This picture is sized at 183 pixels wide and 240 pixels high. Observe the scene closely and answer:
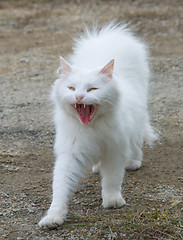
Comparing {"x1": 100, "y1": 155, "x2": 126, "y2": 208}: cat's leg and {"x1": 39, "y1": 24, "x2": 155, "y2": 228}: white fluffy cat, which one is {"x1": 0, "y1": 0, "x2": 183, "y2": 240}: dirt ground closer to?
{"x1": 100, "y1": 155, "x2": 126, "y2": 208}: cat's leg

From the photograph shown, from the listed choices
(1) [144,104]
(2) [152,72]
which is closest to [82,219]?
(1) [144,104]

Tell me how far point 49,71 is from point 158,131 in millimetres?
3110

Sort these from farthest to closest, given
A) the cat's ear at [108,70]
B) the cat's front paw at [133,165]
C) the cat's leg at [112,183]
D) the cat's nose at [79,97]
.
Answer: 1. the cat's front paw at [133,165]
2. the cat's leg at [112,183]
3. the cat's ear at [108,70]
4. the cat's nose at [79,97]

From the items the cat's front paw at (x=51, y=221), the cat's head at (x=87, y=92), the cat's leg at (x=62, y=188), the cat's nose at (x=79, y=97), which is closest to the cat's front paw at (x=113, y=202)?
the cat's leg at (x=62, y=188)

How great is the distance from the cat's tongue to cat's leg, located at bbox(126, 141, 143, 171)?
4.32 ft

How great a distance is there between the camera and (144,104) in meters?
4.80

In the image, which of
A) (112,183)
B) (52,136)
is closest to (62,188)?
(112,183)

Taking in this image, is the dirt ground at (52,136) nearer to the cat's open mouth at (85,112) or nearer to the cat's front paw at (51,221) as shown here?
the cat's front paw at (51,221)

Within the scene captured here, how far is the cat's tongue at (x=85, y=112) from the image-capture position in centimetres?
365

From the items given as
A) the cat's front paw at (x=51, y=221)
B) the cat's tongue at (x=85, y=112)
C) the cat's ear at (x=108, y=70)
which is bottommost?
the cat's front paw at (x=51, y=221)

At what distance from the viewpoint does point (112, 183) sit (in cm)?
406

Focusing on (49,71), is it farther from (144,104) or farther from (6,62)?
(144,104)

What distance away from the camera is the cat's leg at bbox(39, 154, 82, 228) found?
12.0 ft

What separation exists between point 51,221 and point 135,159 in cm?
164
